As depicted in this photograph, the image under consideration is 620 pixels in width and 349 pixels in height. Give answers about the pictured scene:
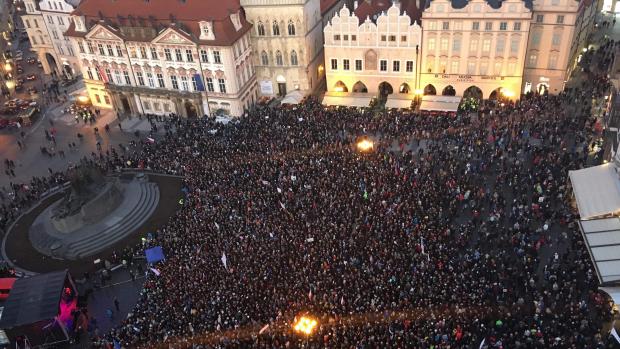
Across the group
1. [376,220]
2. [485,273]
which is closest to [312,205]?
[376,220]

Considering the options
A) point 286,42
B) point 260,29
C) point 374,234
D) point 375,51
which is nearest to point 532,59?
point 375,51

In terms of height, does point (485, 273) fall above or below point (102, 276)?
above

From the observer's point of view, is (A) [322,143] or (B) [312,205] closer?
(B) [312,205]

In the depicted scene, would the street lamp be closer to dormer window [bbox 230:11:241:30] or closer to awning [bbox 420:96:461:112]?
awning [bbox 420:96:461:112]

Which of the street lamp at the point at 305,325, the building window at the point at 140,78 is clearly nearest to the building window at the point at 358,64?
the building window at the point at 140,78

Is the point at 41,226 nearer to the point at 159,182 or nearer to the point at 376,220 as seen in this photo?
the point at 159,182

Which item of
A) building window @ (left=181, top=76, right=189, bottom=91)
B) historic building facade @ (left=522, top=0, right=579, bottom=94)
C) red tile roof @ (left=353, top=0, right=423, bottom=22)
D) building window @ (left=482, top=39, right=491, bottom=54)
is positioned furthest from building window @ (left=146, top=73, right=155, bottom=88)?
historic building facade @ (left=522, top=0, right=579, bottom=94)
